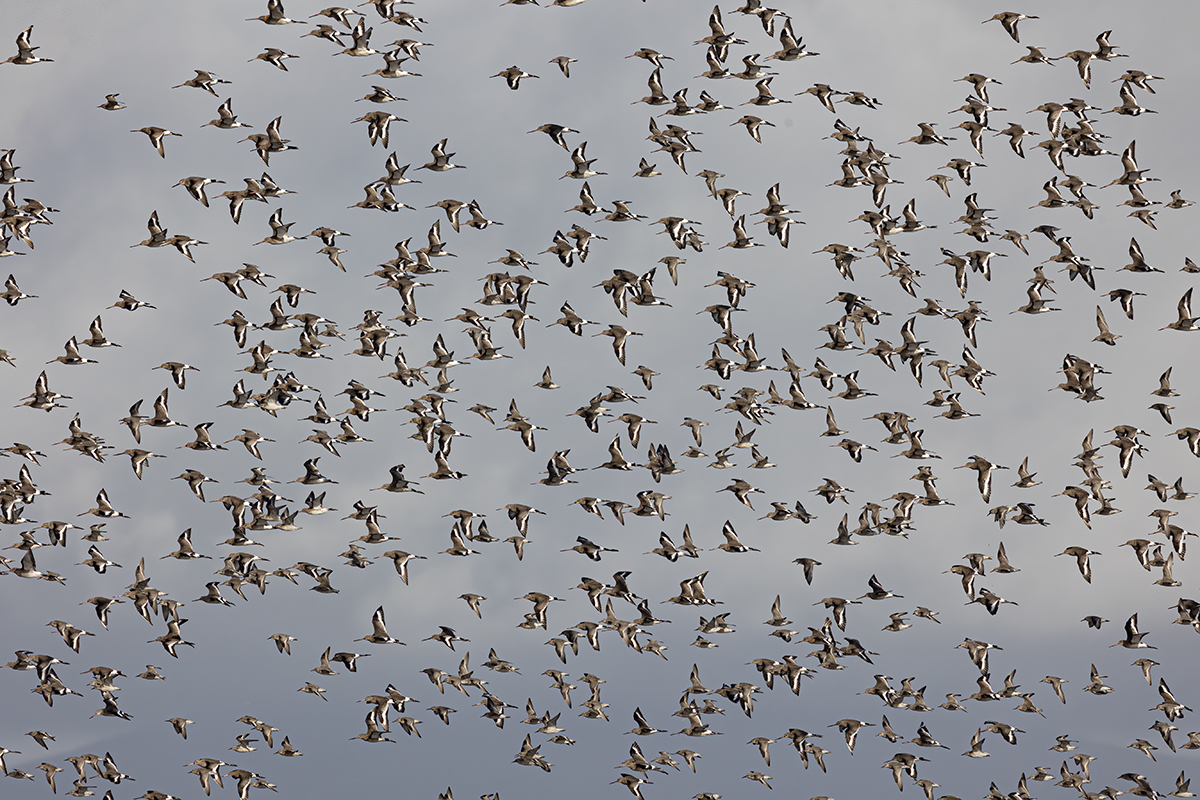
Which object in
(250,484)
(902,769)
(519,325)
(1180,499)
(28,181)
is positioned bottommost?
(902,769)

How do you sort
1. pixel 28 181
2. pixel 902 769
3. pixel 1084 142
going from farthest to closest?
pixel 902 769, pixel 28 181, pixel 1084 142

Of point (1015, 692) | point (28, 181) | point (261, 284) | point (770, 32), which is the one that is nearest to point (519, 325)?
point (261, 284)

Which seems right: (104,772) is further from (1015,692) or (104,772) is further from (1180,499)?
(1180,499)

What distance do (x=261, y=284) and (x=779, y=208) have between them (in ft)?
64.1

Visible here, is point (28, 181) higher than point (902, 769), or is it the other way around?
point (28, 181)

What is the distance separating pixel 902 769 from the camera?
7181 centimetres

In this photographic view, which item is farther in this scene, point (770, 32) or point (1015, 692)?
point (1015, 692)

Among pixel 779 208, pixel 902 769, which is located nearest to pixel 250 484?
pixel 779 208

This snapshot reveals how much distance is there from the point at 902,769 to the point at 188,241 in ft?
112

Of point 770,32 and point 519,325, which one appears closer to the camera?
point 770,32

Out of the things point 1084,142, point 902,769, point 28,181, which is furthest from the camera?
point 902,769

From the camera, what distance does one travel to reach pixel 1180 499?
6562cm

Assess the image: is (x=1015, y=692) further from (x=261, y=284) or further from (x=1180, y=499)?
(x=261, y=284)

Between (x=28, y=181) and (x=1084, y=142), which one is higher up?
(x=28, y=181)
